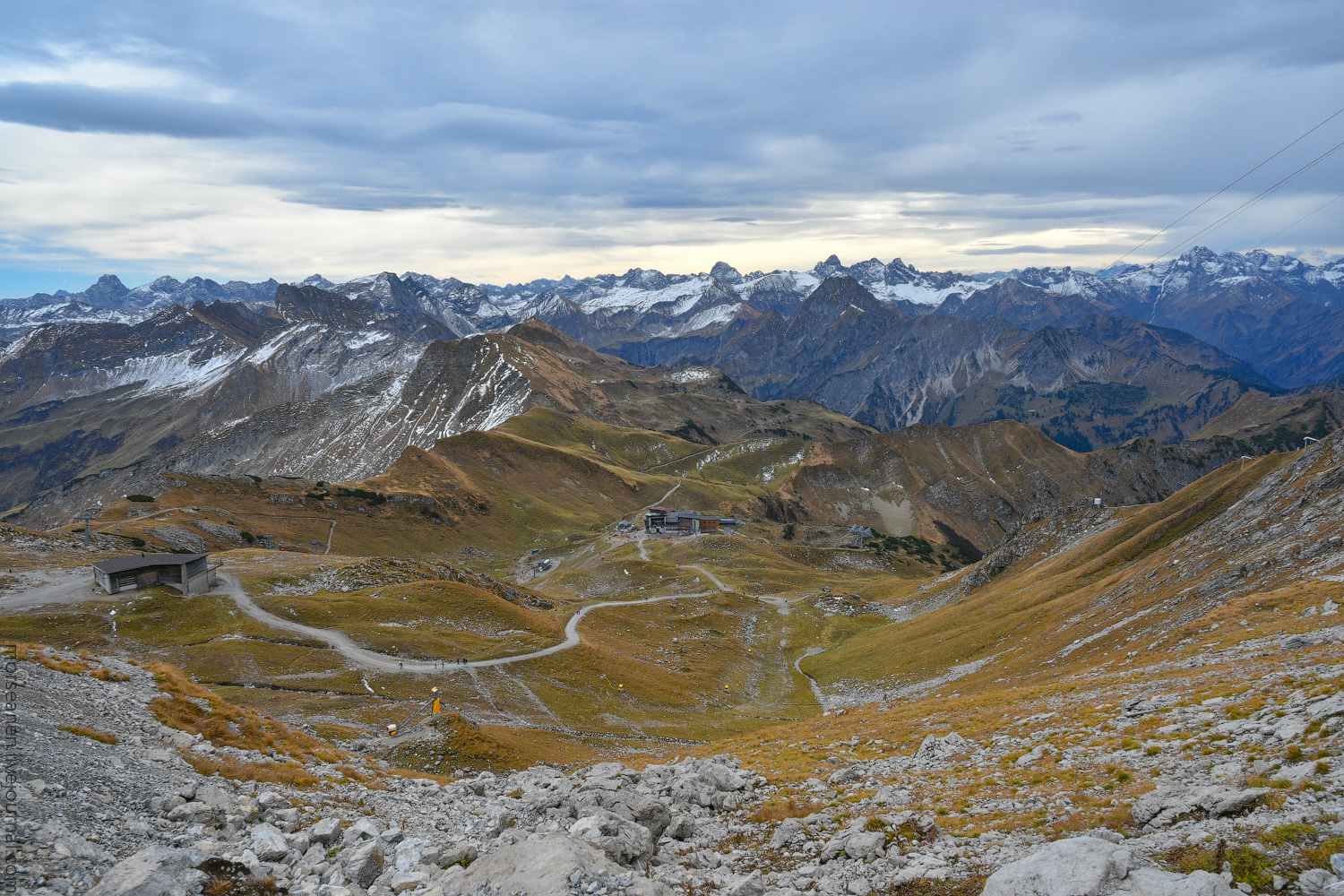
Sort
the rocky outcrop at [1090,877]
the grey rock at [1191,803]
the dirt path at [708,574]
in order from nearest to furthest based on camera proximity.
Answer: the rocky outcrop at [1090,877] < the grey rock at [1191,803] < the dirt path at [708,574]

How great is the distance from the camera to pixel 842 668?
87.6 meters

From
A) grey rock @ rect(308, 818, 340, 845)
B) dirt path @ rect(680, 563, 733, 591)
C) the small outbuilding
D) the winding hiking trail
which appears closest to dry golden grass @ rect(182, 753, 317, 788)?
grey rock @ rect(308, 818, 340, 845)

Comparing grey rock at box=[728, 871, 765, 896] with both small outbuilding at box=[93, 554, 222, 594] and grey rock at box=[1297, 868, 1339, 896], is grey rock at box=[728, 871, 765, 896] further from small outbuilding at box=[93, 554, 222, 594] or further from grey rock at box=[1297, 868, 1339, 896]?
small outbuilding at box=[93, 554, 222, 594]

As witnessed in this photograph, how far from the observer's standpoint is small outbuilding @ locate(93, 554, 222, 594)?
67.9 metres

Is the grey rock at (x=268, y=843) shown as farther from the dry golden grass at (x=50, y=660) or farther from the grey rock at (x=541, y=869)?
the dry golden grass at (x=50, y=660)

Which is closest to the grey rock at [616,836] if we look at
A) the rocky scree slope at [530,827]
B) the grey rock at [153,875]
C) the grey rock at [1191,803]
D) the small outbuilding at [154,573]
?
the rocky scree slope at [530,827]

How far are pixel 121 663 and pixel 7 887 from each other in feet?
78.0

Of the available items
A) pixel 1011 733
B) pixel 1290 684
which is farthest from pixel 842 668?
pixel 1290 684

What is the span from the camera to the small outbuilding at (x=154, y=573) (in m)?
67.9

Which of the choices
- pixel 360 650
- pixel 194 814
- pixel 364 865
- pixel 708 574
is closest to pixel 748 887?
pixel 364 865

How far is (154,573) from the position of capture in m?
70.5

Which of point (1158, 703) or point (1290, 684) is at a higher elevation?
point (1290, 684)

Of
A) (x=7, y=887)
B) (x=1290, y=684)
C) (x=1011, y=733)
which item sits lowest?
(x=1011, y=733)

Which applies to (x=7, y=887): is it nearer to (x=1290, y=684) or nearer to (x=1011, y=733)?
(x=1011, y=733)
